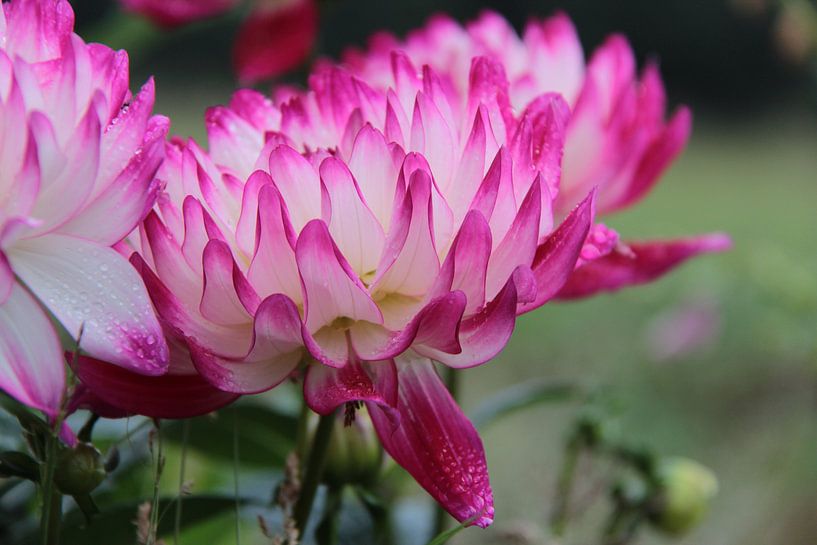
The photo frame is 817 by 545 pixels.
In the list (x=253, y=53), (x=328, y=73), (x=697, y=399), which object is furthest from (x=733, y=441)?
(x=328, y=73)

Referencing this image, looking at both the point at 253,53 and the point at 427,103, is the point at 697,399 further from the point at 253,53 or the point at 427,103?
the point at 427,103

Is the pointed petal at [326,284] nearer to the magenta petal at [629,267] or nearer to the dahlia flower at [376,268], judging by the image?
the dahlia flower at [376,268]

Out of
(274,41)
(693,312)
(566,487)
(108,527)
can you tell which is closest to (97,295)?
(108,527)

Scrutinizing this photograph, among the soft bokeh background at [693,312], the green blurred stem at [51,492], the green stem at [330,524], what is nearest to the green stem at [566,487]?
the soft bokeh background at [693,312]

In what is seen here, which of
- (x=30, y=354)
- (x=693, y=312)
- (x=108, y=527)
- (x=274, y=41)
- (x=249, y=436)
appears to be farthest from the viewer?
(x=693, y=312)

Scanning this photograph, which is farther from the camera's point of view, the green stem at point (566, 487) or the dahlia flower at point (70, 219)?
the green stem at point (566, 487)

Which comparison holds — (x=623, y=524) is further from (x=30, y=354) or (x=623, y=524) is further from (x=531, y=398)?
(x=30, y=354)

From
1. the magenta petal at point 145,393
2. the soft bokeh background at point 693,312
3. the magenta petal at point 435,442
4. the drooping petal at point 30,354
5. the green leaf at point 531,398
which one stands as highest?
the drooping petal at point 30,354
